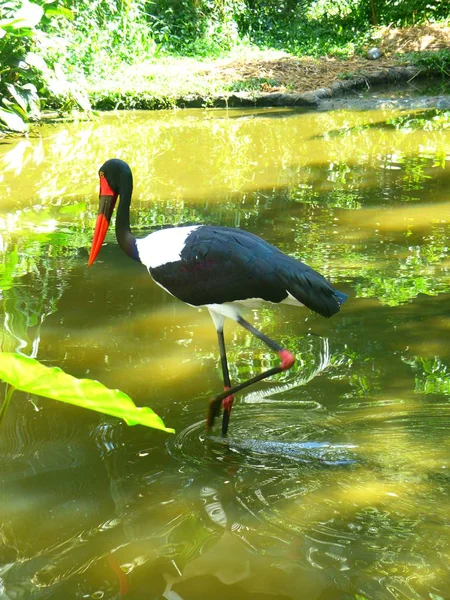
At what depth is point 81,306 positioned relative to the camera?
4.64m

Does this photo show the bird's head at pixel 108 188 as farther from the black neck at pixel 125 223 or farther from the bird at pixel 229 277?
the bird at pixel 229 277

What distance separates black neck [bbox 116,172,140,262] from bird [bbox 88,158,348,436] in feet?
0.35

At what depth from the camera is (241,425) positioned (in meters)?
3.42

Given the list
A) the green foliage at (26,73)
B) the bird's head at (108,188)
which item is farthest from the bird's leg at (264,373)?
the green foliage at (26,73)

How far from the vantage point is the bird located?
322cm

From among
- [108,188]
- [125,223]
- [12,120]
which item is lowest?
[125,223]

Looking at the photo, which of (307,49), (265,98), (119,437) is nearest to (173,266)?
(119,437)

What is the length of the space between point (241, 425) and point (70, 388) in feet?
5.29

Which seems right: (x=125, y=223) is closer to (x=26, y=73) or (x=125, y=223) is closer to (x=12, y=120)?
(x=12, y=120)

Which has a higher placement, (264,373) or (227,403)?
(264,373)

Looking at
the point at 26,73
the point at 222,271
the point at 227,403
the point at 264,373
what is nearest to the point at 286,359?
the point at 264,373

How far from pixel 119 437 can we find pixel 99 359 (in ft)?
2.50

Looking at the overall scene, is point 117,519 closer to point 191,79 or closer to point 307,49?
point 191,79

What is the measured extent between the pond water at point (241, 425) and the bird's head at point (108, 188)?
0.58 metres
